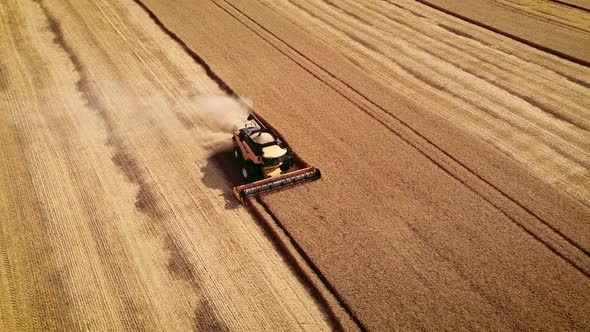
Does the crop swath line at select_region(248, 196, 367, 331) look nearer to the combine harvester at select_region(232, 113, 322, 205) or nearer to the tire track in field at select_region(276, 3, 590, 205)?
the combine harvester at select_region(232, 113, 322, 205)

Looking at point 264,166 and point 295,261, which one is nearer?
point 295,261

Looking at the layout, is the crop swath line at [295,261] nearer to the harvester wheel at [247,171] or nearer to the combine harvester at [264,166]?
the combine harvester at [264,166]

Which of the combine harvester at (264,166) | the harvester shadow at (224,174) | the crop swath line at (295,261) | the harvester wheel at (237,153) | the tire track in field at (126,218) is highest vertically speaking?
the combine harvester at (264,166)

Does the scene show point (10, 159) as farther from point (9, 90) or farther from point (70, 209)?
point (9, 90)

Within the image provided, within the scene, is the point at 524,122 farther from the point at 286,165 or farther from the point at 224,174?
the point at 224,174

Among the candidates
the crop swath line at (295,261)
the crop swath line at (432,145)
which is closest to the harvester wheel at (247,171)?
the crop swath line at (295,261)

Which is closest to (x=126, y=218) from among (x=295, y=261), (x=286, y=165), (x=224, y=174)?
(x=224, y=174)

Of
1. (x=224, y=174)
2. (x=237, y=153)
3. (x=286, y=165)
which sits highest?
(x=286, y=165)
